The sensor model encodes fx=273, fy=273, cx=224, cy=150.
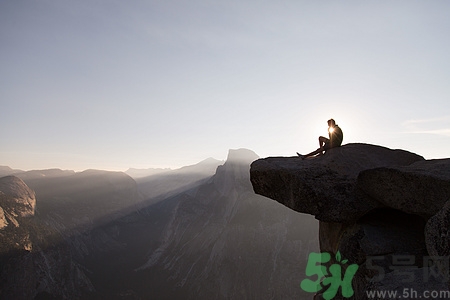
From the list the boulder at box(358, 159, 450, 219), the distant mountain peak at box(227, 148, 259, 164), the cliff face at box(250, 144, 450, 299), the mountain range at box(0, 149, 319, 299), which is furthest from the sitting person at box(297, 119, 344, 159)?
the distant mountain peak at box(227, 148, 259, 164)

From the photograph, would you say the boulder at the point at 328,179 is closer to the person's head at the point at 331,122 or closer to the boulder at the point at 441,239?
the person's head at the point at 331,122

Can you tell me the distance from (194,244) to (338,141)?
72.8 metres

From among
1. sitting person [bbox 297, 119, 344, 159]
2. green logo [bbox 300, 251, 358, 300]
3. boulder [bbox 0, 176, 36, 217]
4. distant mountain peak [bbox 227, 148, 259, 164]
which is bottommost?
boulder [bbox 0, 176, 36, 217]

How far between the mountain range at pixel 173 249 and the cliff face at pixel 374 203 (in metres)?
46.4

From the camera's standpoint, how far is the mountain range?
56656 millimetres

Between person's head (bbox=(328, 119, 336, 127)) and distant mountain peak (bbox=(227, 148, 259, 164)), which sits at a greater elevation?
distant mountain peak (bbox=(227, 148, 259, 164))

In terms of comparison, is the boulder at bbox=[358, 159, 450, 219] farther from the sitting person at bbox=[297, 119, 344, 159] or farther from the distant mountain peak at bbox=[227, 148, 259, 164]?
the distant mountain peak at bbox=[227, 148, 259, 164]

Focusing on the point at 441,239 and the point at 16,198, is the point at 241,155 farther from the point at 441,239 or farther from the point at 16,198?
the point at 441,239

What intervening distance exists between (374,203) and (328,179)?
165 centimetres

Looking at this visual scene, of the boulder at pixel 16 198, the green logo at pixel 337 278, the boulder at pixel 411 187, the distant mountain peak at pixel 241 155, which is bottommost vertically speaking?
the boulder at pixel 16 198

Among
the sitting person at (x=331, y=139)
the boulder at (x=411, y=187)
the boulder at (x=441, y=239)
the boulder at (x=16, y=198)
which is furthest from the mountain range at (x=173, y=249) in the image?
the boulder at (x=441, y=239)

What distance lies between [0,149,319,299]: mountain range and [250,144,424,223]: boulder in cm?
4636

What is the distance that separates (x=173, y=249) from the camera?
283 feet

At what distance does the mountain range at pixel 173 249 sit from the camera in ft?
186
